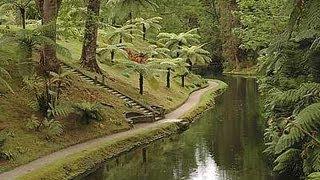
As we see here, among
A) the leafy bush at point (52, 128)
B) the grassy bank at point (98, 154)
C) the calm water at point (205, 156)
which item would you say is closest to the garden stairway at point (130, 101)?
the grassy bank at point (98, 154)

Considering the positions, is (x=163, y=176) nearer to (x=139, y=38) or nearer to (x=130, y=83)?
(x=130, y=83)

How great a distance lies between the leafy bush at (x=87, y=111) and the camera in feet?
53.7

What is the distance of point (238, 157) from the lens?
1529cm

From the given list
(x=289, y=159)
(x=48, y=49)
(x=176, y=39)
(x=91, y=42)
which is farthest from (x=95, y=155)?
(x=176, y=39)

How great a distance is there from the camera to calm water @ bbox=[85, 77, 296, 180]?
43.8 feet

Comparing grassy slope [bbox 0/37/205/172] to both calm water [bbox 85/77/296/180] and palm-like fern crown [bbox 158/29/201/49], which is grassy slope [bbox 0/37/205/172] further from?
palm-like fern crown [bbox 158/29/201/49]

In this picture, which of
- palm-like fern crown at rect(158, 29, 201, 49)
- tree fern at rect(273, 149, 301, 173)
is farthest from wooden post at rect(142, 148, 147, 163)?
palm-like fern crown at rect(158, 29, 201, 49)

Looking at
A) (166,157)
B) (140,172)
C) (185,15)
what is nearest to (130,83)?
(166,157)

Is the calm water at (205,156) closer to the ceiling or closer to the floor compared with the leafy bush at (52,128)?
closer to the floor

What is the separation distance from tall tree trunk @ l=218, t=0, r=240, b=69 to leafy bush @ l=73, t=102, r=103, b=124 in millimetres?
33791

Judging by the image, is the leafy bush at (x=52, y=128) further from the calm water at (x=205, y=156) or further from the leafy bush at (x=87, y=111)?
the calm water at (x=205, y=156)

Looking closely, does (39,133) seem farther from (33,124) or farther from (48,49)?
(48,49)

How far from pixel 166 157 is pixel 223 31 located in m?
37.3

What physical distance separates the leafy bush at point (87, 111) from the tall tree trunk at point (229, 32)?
33791mm
